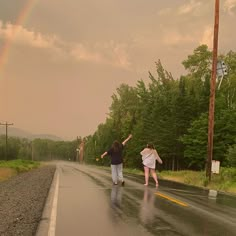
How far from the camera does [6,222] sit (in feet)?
32.7

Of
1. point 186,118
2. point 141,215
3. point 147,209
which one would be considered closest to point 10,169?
point 186,118

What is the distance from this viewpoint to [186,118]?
173 feet

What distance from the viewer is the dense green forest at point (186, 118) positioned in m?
44.8

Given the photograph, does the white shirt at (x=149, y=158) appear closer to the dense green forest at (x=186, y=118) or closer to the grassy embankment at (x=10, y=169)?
the dense green forest at (x=186, y=118)

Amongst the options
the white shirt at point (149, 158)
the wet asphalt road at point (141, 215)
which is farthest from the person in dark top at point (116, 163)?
the wet asphalt road at point (141, 215)

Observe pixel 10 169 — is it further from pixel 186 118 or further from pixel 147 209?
pixel 147 209

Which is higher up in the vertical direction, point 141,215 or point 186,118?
point 186,118

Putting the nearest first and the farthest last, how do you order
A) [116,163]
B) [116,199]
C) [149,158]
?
[116,199] < [116,163] < [149,158]

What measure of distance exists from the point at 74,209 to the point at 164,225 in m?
3.38

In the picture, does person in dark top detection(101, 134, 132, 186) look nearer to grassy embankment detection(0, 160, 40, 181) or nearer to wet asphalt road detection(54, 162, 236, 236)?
wet asphalt road detection(54, 162, 236, 236)

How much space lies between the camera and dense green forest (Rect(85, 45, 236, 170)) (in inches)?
1764

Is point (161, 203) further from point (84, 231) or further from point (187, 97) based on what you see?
point (187, 97)

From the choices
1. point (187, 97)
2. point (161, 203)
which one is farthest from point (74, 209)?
point (187, 97)

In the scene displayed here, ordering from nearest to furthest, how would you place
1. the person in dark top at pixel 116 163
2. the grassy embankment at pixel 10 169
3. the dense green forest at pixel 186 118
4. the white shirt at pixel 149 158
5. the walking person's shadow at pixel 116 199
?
1. the walking person's shadow at pixel 116 199
2. the person in dark top at pixel 116 163
3. the white shirt at pixel 149 158
4. the grassy embankment at pixel 10 169
5. the dense green forest at pixel 186 118
